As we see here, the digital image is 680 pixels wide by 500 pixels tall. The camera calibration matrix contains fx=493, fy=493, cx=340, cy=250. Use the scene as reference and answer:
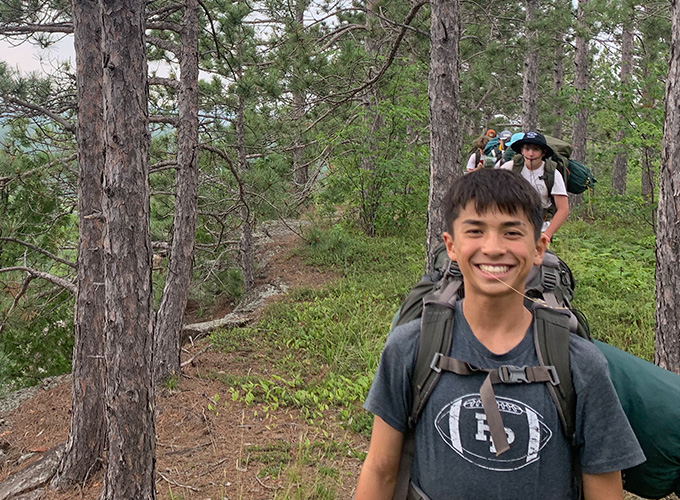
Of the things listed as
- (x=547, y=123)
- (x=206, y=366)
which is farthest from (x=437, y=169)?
(x=547, y=123)

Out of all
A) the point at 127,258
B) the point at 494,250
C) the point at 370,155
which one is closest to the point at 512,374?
the point at 494,250

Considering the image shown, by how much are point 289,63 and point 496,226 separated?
7638mm

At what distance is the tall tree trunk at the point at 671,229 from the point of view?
3.78 m

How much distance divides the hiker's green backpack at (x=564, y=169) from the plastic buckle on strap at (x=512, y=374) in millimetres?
2851

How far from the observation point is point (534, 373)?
1.38 m

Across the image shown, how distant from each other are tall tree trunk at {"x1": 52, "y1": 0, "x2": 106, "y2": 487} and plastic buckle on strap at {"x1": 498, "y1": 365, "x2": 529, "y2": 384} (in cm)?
380

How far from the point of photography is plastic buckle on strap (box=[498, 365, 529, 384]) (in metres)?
1.39

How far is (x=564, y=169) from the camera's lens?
401 cm

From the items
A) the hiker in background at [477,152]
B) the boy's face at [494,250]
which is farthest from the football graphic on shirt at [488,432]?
the hiker in background at [477,152]

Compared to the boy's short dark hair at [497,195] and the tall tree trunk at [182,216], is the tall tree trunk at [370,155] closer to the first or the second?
the tall tree trunk at [182,216]

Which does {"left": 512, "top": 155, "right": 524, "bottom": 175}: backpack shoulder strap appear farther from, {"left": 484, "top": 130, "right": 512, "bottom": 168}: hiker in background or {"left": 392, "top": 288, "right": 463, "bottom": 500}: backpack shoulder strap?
{"left": 392, "top": 288, "right": 463, "bottom": 500}: backpack shoulder strap

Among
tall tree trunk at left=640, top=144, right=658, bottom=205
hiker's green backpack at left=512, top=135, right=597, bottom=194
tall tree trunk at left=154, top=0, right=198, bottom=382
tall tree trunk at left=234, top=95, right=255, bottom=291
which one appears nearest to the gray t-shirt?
hiker's green backpack at left=512, top=135, right=597, bottom=194

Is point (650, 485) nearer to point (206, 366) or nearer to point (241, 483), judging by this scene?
point (241, 483)

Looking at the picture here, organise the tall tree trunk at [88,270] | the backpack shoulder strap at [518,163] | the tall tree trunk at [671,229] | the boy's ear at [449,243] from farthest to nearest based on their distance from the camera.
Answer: the tall tree trunk at [88,270] → the backpack shoulder strap at [518,163] → the tall tree trunk at [671,229] → the boy's ear at [449,243]
